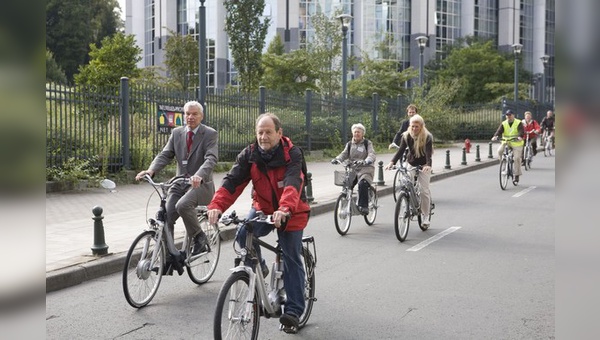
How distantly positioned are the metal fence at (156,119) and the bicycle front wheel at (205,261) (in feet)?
6.66

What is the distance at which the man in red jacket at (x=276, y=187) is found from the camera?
473cm

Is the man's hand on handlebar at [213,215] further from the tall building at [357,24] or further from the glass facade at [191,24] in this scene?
the glass facade at [191,24]

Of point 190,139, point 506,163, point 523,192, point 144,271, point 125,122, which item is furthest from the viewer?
point 506,163

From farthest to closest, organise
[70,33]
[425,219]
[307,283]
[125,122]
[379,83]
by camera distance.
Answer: [70,33], [379,83], [125,122], [425,219], [307,283]

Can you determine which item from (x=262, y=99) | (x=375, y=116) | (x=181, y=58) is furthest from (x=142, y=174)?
(x=181, y=58)

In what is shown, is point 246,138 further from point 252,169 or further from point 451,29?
point 451,29

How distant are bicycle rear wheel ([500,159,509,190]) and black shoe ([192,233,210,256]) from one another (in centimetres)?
1125

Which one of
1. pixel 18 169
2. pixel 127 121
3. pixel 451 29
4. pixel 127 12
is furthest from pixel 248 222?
pixel 127 12

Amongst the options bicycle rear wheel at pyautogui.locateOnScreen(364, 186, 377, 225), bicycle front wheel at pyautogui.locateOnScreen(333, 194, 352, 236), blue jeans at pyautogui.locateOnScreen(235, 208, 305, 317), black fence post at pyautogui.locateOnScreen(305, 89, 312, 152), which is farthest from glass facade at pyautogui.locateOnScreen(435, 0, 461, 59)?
blue jeans at pyautogui.locateOnScreen(235, 208, 305, 317)

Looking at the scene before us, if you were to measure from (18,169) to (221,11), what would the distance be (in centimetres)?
6993

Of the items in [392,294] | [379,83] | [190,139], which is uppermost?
[379,83]

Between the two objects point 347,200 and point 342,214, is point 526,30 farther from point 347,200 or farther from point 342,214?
point 342,214

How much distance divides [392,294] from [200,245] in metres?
2.10

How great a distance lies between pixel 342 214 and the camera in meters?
9.92
